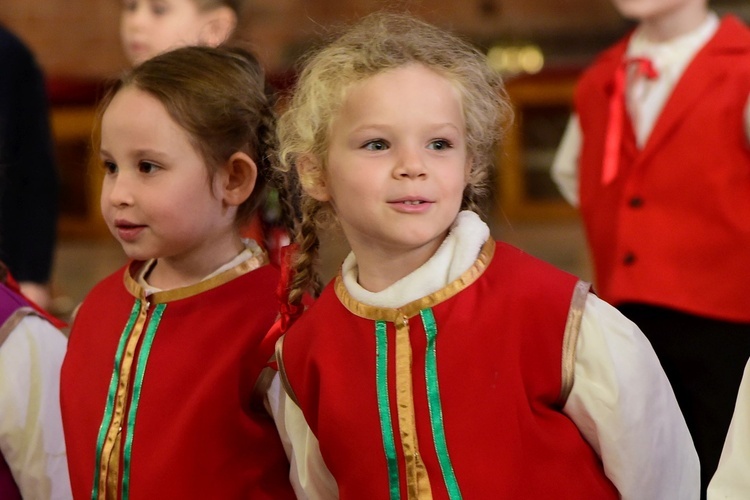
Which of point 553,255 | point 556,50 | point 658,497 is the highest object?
point 658,497

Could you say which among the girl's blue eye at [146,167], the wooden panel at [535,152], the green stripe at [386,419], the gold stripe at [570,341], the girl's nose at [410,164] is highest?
the girl's nose at [410,164]

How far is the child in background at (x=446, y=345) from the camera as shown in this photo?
137 cm

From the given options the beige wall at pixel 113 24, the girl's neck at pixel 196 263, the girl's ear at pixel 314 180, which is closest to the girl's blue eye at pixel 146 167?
the girl's neck at pixel 196 263

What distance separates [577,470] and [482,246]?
0.98ft

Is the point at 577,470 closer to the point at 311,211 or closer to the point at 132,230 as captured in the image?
the point at 311,211

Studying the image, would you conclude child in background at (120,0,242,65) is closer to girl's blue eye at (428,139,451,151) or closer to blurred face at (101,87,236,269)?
blurred face at (101,87,236,269)

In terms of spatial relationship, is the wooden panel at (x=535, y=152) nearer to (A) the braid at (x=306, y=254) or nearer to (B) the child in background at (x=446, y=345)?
(A) the braid at (x=306, y=254)

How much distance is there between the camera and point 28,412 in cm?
174

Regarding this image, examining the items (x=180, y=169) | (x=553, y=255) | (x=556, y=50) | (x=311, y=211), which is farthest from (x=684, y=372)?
(x=556, y=50)

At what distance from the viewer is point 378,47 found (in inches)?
56.8

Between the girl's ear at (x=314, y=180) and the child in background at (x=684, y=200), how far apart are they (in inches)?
38.1

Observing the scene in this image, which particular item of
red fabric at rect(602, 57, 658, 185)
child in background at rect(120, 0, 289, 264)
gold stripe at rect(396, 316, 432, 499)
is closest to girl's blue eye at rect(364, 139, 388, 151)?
gold stripe at rect(396, 316, 432, 499)

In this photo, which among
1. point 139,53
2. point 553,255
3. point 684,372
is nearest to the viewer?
point 684,372

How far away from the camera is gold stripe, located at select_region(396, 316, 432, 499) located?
4.54 ft
